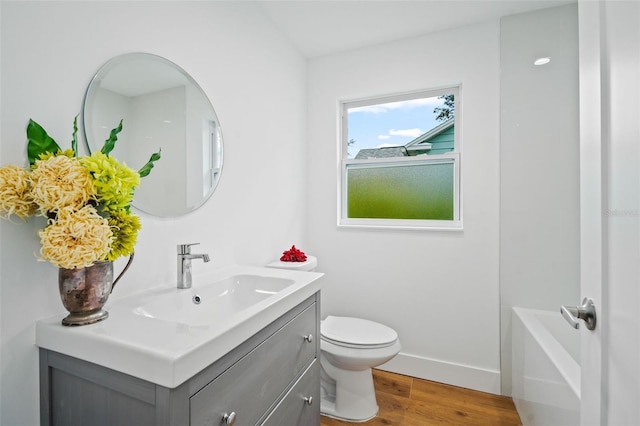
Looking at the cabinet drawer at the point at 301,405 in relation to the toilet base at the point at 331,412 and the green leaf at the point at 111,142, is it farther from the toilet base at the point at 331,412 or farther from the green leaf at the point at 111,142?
the green leaf at the point at 111,142

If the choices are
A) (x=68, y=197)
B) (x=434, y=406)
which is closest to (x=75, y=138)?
(x=68, y=197)

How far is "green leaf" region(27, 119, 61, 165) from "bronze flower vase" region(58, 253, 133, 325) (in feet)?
1.03

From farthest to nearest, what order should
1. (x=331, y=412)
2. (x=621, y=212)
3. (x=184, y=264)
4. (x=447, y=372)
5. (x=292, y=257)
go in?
(x=447, y=372)
(x=292, y=257)
(x=331, y=412)
(x=184, y=264)
(x=621, y=212)

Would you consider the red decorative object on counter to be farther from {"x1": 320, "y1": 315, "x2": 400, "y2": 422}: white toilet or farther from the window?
the window

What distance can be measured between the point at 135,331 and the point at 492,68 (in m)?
2.42

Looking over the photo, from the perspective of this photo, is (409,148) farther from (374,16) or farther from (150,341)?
(150,341)

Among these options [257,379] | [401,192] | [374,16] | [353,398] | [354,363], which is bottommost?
[353,398]

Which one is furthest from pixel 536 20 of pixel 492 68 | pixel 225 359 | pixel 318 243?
pixel 225 359

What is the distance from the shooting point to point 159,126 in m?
1.21

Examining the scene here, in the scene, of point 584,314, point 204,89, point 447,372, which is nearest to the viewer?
point 584,314

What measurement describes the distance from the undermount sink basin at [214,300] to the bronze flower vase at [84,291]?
14 cm

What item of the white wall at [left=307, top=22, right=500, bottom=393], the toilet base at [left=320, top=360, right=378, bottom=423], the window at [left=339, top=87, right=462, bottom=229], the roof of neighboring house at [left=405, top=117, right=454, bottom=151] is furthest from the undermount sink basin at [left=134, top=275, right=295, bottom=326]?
the roof of neighboring house at [left=405, top=117, right=454, bottom=151]

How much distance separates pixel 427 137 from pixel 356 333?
1.53 m

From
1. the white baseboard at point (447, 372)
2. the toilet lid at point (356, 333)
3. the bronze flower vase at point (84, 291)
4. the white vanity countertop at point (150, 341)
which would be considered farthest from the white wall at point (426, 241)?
the bronze flower vase at point (84, 291)
